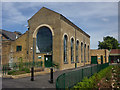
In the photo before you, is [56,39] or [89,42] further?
[89,42]

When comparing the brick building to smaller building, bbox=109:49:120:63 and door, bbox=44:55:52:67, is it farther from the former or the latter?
smaller building, bbox=109:49:120:63

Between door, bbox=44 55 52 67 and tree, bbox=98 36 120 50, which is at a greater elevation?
tree, bbox=98 36 120 50

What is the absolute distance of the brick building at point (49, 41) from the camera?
71.4ft

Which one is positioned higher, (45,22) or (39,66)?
(45,22)

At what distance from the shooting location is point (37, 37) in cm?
2497

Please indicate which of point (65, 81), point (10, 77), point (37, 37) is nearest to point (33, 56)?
point (37, 37)

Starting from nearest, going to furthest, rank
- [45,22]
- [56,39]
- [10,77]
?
[10,77] → [56,39] → [45,22]

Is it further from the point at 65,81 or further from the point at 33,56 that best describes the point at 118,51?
the point at 65,81

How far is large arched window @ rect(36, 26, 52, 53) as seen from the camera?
23328 mm

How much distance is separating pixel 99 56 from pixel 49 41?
74.9 ft

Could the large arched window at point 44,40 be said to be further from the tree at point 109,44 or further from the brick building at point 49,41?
the tree at point 109,44

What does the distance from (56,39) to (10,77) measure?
10566 millimetres

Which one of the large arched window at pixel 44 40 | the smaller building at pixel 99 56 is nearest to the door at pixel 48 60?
the large arched window at pixel 44 40

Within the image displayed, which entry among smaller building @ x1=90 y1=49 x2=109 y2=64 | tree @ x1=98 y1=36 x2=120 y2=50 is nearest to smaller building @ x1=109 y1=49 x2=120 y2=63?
smaller building @ x1=90 y1=49 x2=109 y2=64
